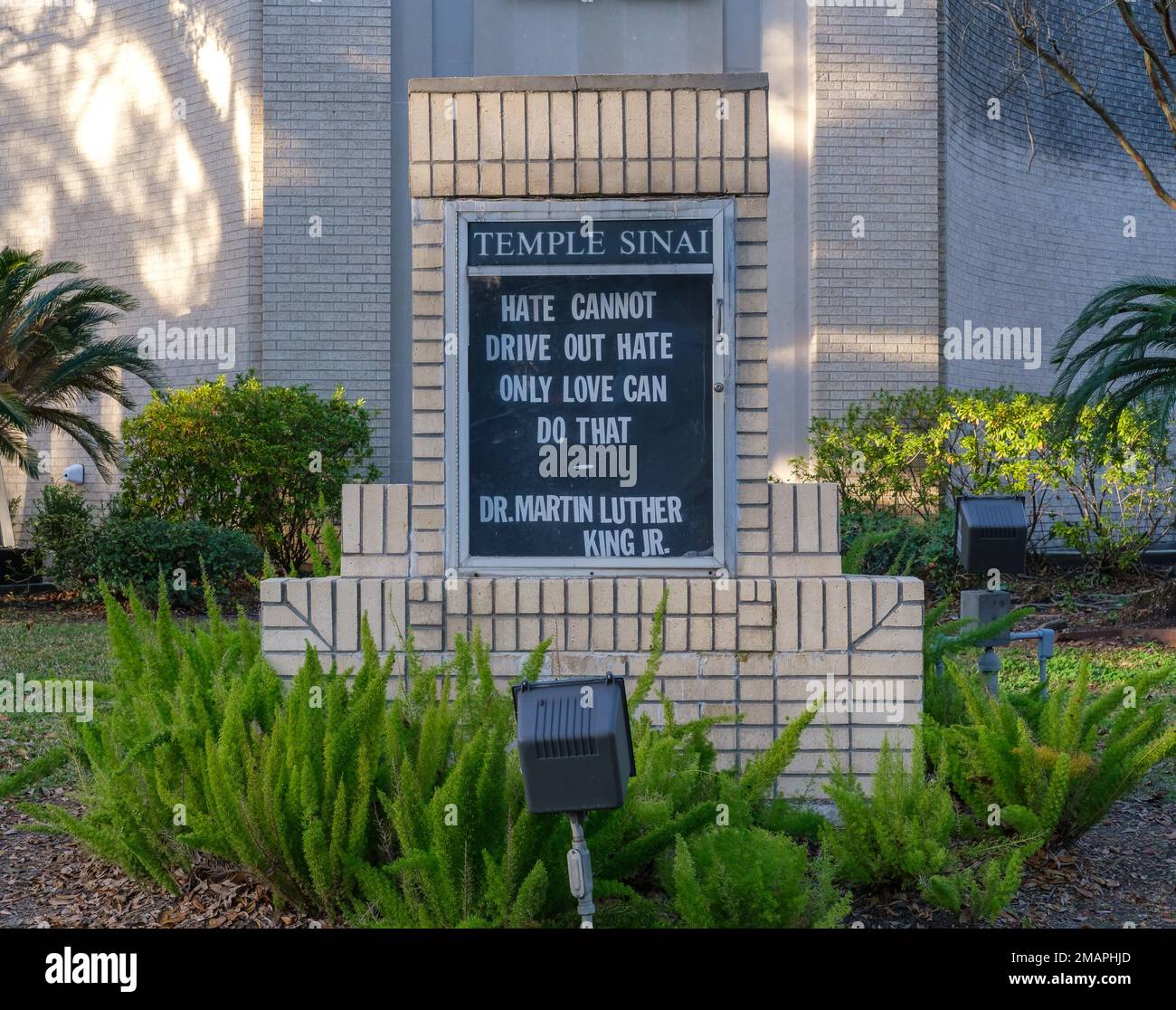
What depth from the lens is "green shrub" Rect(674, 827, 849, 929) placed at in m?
2.87

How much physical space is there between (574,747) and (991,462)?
386 inches

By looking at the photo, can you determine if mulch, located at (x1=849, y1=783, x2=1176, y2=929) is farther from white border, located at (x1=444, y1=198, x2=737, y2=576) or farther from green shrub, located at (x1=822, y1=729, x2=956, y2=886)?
white border, located at (x1=444, y1=198, x2=737, y2=576)

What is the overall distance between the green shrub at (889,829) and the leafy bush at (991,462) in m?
7.75

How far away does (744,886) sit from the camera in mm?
2871

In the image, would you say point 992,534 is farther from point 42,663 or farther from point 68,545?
point 68,545

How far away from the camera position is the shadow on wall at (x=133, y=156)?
13445 millimetres

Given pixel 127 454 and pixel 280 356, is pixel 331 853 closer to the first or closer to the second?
pixel 127 454

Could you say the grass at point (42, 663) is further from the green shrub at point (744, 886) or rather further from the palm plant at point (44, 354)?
the green shrub at point (744, 886)

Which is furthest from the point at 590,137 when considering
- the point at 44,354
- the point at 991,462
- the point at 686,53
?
the point at 686,53

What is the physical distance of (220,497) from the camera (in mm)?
11500

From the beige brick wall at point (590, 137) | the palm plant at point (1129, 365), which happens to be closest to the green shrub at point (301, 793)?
the beige brick wall at point (590, 137)

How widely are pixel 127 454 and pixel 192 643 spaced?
848 centimetres

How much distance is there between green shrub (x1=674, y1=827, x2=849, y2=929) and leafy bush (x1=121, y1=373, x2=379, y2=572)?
8622 millimetres
